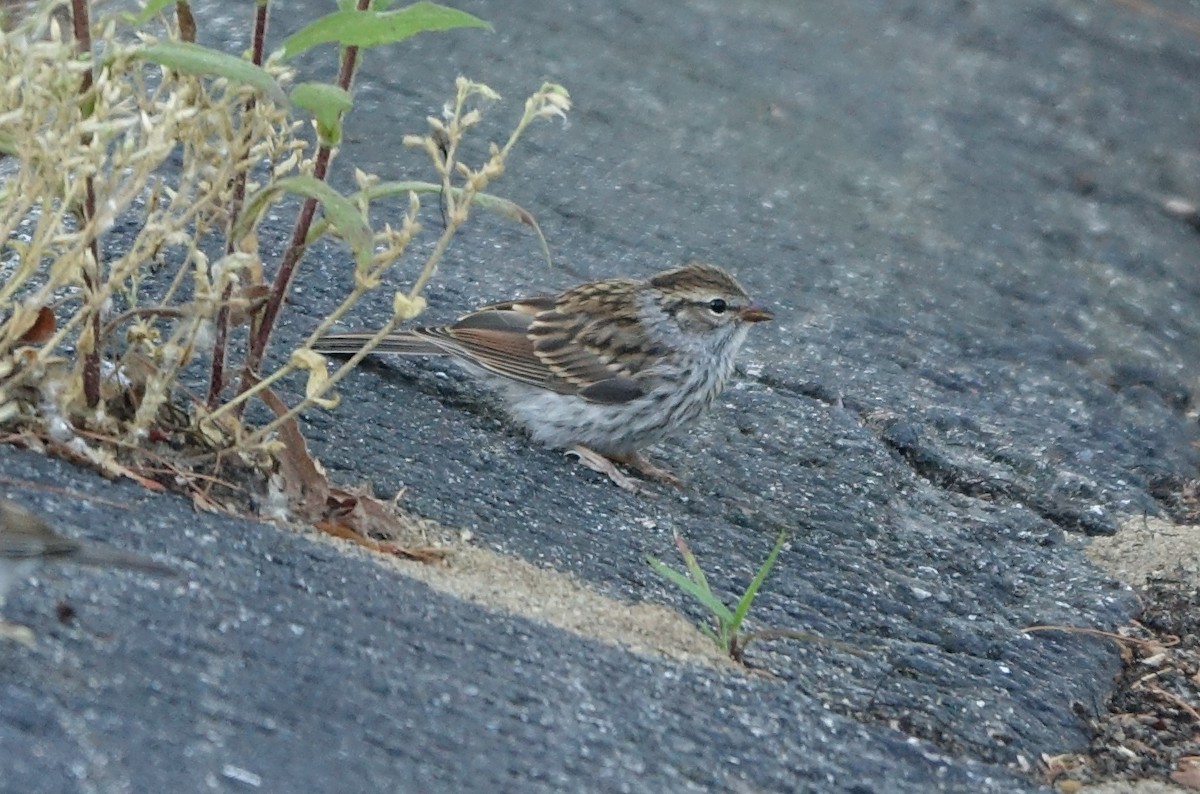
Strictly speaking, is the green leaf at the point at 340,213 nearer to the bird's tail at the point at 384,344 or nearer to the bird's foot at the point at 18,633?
the bird's foot at the point at 18,633

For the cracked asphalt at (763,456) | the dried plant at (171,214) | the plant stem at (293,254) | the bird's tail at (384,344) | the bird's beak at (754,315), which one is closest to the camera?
the cracked asphalt at (763,456)

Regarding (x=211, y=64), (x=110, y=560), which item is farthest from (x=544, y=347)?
(x=110, y=560)

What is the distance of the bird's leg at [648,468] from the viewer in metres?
5.29

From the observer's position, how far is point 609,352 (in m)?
6.01

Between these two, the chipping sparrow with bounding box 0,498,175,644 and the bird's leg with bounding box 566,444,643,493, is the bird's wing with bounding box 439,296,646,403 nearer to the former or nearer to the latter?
the bird's leg with bounding box 566,444,643,493

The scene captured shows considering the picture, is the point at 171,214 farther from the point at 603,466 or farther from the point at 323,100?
the point at 603,466

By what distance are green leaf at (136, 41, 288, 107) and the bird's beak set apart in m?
2.96

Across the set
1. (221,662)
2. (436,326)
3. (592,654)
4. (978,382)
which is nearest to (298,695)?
(221,662)

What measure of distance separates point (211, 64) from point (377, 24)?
359 mm

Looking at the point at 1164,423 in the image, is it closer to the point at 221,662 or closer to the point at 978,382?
the point at 978,382

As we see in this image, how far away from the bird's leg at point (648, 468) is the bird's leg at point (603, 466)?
0.18ft

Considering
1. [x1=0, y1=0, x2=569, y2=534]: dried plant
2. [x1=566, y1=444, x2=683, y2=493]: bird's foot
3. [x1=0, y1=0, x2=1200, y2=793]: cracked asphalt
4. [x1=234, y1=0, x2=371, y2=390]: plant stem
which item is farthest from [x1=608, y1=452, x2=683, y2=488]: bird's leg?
[x1=234, y1=0, x2=371, y2=390]: plant stem

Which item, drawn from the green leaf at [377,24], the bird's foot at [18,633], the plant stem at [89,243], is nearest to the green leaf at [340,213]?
the green leaf at [377,24]

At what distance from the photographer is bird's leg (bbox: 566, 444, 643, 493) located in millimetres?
5141
